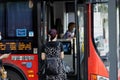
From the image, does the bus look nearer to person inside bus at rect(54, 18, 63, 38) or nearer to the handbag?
the handbag

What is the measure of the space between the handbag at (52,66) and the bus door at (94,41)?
644 mm

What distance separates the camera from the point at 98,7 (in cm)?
823

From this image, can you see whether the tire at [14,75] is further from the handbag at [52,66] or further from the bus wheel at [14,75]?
the handbag at [52,66]

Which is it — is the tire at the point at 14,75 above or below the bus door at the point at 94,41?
below

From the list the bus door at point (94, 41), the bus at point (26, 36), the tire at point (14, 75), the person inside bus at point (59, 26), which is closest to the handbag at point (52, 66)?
the bus door at point (94, 41)

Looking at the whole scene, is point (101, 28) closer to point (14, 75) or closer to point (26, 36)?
point (26, 36)

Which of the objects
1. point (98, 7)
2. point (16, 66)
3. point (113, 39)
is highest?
point (98, 7)

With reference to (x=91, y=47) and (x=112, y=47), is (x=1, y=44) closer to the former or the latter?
(x=91, y=47)

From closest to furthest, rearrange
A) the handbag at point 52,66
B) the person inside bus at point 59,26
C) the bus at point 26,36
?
the handbag at point 52,66 → the bus at point 26,36 → the person inside bus at point 59,26

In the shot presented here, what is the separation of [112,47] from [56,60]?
3606mm

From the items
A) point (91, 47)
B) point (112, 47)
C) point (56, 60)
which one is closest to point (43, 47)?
point (56, 60)

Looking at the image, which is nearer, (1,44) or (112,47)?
(112,47)

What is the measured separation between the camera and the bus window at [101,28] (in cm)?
797

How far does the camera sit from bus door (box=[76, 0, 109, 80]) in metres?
7.98
